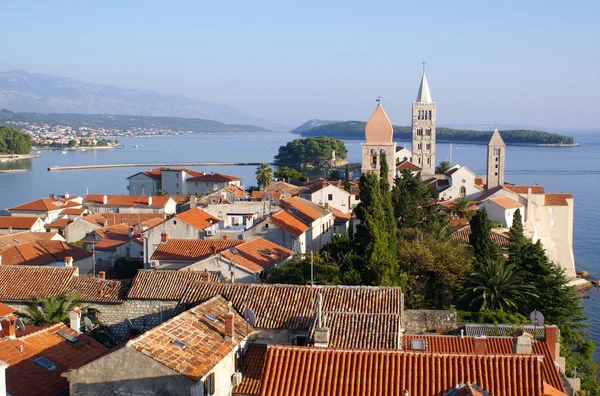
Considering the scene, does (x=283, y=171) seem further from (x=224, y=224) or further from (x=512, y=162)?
(x=512, y=162)

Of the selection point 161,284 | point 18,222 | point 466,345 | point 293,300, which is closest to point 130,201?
point 18,222

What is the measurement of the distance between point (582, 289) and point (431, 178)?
24225 millimetres

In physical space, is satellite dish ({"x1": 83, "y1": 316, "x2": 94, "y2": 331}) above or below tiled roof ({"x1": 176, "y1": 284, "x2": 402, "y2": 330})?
below

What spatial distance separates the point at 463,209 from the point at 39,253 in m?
23.3

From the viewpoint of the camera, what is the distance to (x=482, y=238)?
88.7 feet

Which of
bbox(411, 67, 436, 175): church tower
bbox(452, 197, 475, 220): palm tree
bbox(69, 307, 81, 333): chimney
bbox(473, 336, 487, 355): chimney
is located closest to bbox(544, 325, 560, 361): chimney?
bbox(473, 336, 487, 355): chimney

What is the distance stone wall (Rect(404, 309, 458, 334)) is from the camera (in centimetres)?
1758

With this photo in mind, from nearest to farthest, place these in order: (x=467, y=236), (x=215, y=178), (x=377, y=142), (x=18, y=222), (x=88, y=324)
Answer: (x=88, y=324), (x=467, y=236), (x=377, y=142), (x=18, y=222), (x=215, y=178)

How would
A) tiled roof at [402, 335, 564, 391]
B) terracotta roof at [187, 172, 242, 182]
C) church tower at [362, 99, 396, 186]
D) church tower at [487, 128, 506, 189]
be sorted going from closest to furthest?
tiled roof at [402, 335, 564, 391]
church tower at [362, 99, 396, 186]
church tower at [487, 128, 506, 189]
terracotta roof at [187, 172, 242, 182]

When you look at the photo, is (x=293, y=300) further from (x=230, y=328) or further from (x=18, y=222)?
(x=18, y=222)

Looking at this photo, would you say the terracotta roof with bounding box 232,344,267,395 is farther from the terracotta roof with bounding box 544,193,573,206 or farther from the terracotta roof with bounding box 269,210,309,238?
the terracotta roof with bounding box 544,193,573,206

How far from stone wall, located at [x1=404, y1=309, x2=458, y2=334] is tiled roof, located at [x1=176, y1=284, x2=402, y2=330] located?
107 inches

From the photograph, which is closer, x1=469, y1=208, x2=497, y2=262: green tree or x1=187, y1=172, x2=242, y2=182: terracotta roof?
x1=469, y1=208, x2=497, y2=262: green tree

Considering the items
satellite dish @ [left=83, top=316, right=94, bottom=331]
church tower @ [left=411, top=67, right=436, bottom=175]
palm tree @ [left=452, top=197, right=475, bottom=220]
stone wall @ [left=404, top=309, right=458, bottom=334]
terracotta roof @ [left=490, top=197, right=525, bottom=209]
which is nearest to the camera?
satellite dish @ [left=83, top=316, right=94, bottom=331]
